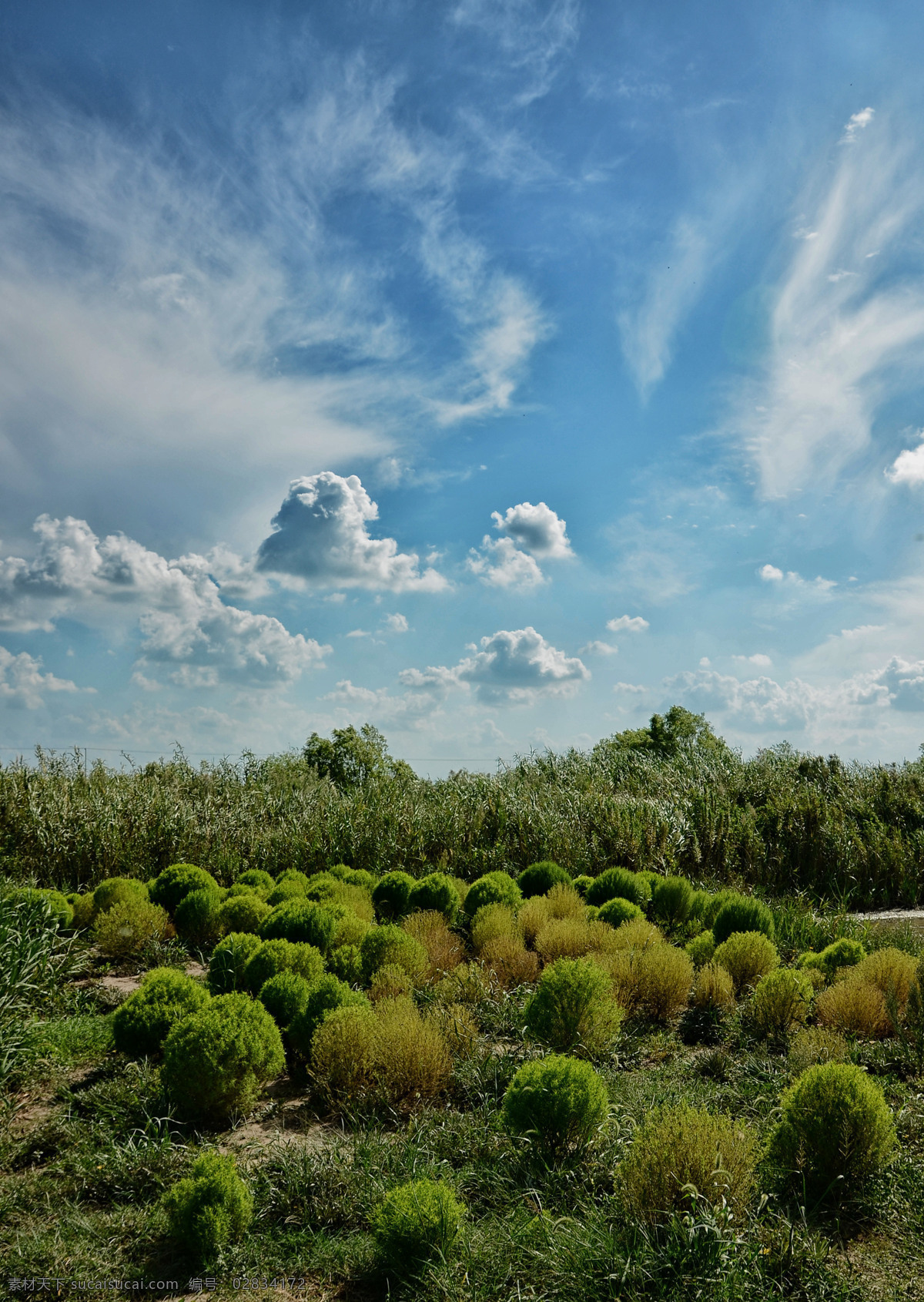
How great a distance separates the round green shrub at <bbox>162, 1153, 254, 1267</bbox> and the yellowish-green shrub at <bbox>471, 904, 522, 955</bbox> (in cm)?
344

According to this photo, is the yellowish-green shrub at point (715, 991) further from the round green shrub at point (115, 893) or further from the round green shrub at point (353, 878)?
the round green shrub at point (115, 893)

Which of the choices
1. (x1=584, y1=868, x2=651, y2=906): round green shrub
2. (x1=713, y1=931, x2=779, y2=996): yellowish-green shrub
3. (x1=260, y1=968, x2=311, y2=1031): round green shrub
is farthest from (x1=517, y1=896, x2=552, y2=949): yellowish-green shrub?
(x1=260, y1=968, x2=311, y2=1031): round green shrub

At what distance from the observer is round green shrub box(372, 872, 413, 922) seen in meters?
7.71

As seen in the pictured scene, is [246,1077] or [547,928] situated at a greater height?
[547,928]

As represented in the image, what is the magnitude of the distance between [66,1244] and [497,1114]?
1.93m

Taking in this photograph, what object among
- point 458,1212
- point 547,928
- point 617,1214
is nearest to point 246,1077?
point 458,1212

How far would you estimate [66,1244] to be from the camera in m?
3.25

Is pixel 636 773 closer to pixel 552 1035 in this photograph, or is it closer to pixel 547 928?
pixel 547 928

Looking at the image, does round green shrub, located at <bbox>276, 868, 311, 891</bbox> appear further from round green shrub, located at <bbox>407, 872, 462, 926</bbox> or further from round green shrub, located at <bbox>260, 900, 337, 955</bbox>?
round green shrub, located at <bbox>260, 900, 337, 955</bbox>

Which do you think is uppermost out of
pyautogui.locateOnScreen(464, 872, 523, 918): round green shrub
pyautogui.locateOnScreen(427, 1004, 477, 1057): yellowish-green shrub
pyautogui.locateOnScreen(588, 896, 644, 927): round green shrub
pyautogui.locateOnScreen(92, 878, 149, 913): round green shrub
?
pyautogui.locateOnScreen(92, 878, 149, 913): round green shrub

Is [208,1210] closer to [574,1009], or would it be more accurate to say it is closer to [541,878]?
[574,1009]

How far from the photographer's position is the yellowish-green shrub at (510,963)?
6.11 m

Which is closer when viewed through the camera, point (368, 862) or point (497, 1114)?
point (497, 1114)

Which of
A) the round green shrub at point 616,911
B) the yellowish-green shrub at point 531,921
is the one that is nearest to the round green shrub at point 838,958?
the round green shrub at point 616,911
